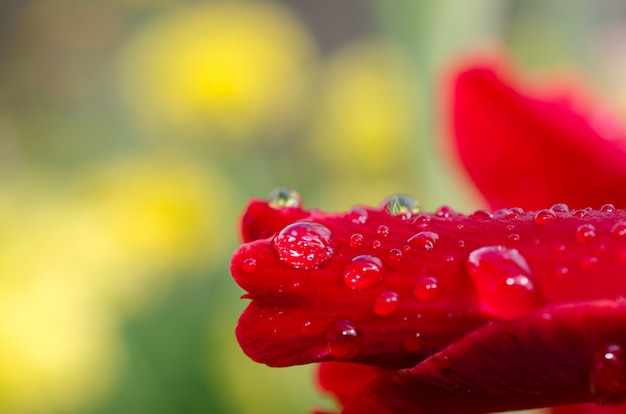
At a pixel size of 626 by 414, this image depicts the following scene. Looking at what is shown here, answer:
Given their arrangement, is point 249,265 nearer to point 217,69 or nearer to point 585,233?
point 585,233

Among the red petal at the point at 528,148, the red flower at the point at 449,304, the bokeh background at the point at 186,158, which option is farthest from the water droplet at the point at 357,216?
the bokeh background at the point at 186,158

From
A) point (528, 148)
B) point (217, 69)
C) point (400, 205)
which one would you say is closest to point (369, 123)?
point (217, 69)

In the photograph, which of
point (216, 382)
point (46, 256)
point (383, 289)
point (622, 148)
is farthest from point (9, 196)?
point (383, 289)

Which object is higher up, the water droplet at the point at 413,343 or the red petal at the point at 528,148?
the red petal at the point at 528,148

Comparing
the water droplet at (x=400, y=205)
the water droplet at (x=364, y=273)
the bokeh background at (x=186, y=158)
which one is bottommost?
Answer: the water droplet at (x=364, y=273)

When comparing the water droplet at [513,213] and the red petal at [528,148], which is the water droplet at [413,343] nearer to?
the water droplet at [513,213]

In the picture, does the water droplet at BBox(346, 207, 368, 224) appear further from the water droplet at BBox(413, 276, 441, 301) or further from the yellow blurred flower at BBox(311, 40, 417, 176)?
the yellow blurred flower at BBox(311, 40, 417, 176)
